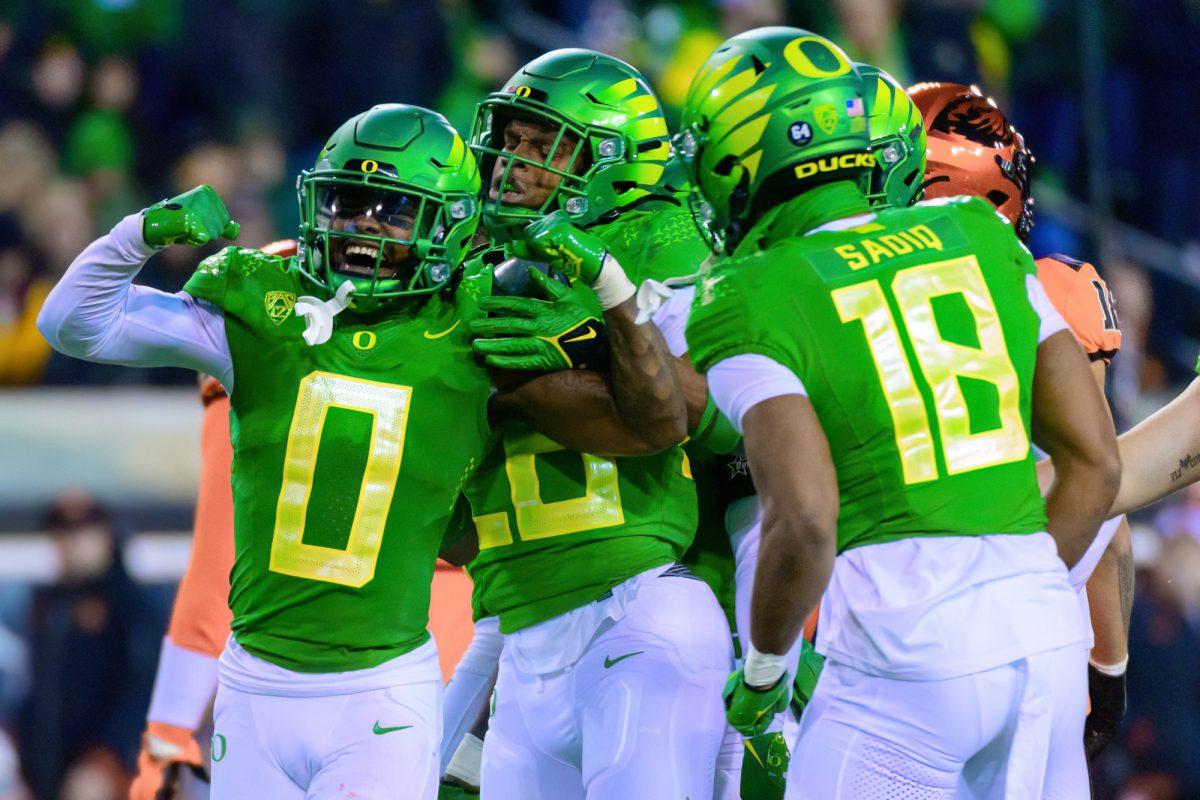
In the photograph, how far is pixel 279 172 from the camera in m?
7.87

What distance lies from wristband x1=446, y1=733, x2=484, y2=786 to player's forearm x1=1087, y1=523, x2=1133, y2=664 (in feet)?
5.74

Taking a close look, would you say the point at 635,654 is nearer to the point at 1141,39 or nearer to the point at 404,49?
the point at 404,49

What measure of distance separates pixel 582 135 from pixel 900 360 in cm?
142

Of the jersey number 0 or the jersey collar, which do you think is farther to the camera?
the jersey number 0

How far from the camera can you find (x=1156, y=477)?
11.5ft

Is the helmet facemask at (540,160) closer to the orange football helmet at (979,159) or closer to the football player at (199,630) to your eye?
the orange football helmet at (979,159)

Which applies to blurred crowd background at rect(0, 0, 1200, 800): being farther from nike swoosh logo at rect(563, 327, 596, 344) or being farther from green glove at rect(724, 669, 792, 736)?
green glove at rect(724, 669, 792, 736)

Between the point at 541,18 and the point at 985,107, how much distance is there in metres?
4.43

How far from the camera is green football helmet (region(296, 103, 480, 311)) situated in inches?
143

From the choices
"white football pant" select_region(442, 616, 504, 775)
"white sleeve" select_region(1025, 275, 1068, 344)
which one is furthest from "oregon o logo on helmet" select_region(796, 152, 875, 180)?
"white football pant" select_region(442, 616, 504, 775)

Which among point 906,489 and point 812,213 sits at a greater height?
point 812,213

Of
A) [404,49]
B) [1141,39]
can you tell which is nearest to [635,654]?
[404,49]

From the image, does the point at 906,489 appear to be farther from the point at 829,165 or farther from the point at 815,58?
the point at 815,58

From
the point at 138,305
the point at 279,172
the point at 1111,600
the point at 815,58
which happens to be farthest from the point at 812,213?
the point at 279,172
